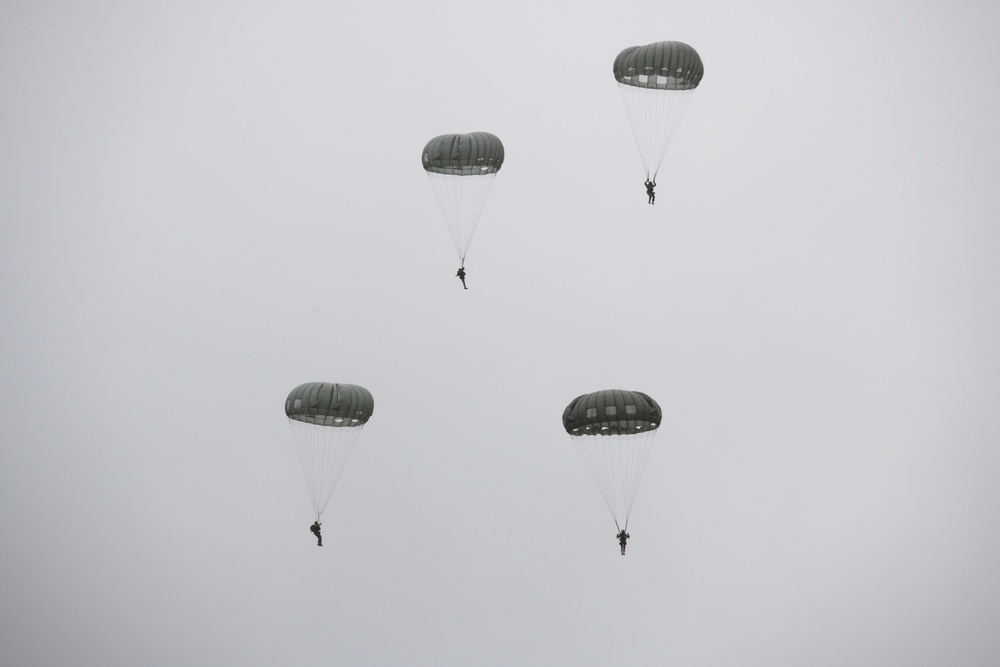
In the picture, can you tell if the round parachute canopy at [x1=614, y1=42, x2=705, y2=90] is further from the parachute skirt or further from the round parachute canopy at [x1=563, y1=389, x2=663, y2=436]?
the parachute skirt

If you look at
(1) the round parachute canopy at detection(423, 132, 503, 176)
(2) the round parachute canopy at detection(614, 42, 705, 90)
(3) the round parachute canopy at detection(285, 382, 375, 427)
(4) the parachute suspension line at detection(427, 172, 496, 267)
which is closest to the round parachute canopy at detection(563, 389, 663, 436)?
(3) the round parachute canopy at detection(285, 382, 375, 427)

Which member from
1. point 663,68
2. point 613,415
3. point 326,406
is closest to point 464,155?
point 663,68

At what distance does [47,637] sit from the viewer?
40125 millimetres

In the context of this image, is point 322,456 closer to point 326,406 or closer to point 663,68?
point 326,406

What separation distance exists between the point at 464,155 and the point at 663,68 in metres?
4.56

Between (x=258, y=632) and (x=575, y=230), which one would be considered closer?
(x=258, y=632)

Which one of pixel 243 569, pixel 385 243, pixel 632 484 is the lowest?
pixel 243 569

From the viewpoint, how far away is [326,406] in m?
22.0

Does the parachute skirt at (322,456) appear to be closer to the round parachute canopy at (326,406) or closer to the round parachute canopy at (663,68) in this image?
the round parachute canopy at (326,406)

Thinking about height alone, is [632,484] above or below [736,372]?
below

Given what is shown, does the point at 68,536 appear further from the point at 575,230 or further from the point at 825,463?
the point at 825,463

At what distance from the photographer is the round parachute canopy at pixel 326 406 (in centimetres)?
2202

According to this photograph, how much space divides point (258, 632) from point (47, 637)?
27.1 ft

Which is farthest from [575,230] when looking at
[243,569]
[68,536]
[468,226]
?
[68,536]
